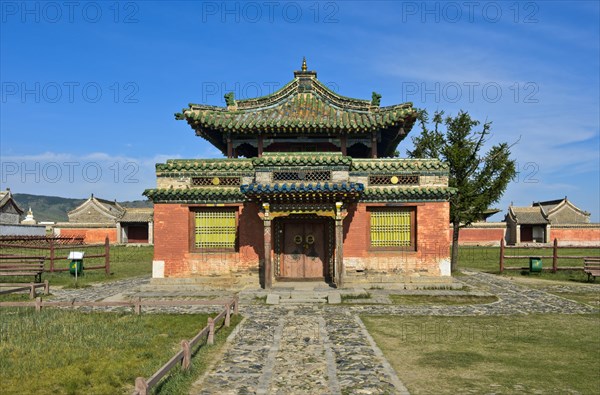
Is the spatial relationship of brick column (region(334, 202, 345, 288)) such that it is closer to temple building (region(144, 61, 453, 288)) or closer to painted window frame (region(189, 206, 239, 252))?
temple building (region(144, 61, 453, 288))

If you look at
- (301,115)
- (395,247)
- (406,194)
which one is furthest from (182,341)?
(301,115)

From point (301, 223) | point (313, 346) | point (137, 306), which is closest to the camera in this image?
point (313, 346)

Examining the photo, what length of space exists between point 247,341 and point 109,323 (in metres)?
3.78

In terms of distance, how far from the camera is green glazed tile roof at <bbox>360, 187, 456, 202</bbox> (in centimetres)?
1800

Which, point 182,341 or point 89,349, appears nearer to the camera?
point 182,341

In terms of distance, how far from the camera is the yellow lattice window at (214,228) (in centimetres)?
1848

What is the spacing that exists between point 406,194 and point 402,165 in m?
1.13

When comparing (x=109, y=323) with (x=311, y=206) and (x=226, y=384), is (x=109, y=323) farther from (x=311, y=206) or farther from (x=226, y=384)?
(x=311, y=206)

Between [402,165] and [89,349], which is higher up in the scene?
[402,165]

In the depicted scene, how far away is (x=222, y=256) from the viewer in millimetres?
18359

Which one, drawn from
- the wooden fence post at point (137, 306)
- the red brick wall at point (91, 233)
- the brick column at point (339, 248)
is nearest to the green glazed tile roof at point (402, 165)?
the brick column at point (339, 248)

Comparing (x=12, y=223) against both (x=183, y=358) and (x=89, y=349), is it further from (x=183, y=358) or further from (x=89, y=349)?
(x=183, y=358)

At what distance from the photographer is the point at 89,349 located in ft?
29.5

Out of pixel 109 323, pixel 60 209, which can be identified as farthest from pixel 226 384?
pixel 60 209
